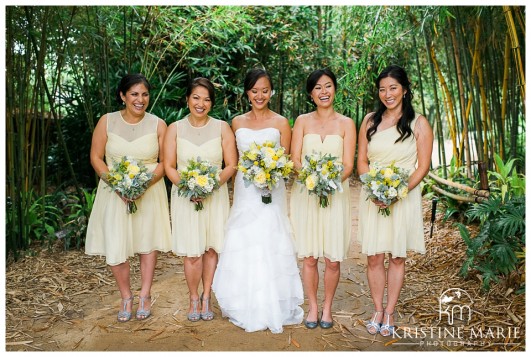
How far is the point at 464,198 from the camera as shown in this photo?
202 inches

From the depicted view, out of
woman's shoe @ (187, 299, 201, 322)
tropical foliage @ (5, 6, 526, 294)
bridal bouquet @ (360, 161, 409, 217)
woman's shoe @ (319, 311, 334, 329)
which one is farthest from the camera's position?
tropical foliage @ (5, 6, 526, 294)

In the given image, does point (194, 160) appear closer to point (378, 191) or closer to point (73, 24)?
point (378, 191)

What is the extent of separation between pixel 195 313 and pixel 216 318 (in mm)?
147

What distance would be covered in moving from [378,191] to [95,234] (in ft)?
6.12

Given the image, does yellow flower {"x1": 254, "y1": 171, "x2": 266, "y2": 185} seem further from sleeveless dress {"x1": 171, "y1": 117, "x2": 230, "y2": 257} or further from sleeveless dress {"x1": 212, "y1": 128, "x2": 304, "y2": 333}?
sleeveless dress {"x1": 171, "y1": 117, "x2": 230, "y2": 257}

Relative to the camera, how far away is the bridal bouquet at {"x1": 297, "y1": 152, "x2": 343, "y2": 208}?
299cm

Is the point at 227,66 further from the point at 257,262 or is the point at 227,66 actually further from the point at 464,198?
the point at 257,262

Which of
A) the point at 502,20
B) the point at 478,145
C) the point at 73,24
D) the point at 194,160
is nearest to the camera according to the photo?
the point at 194,160

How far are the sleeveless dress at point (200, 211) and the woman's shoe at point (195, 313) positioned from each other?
367mm

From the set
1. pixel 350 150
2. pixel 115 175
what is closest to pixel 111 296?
pixel 115 175

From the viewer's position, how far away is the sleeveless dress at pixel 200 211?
3268 millimetres

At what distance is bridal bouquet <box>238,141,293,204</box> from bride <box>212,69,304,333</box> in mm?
180

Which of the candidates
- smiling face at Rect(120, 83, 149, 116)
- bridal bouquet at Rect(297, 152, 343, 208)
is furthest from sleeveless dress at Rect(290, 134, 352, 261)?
smiling face at Rect(120, 83, 149, 116)

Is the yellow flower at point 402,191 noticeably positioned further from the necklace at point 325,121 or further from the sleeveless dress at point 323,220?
the necklace at point 325,121
